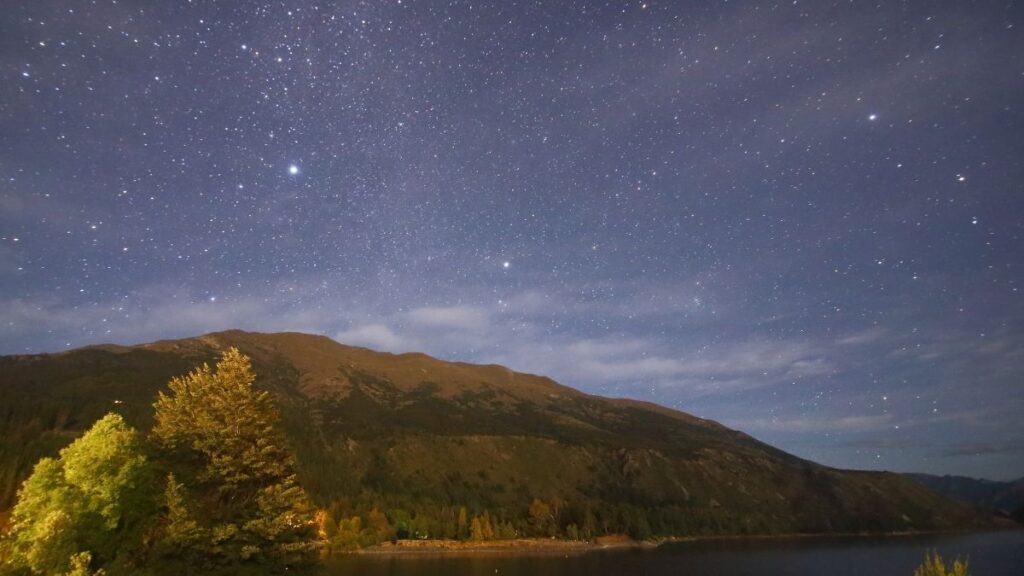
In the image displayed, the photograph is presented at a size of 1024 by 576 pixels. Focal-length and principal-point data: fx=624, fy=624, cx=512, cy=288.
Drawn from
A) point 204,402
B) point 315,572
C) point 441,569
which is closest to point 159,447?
point 204,402

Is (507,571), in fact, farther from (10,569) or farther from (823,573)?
(10,569)

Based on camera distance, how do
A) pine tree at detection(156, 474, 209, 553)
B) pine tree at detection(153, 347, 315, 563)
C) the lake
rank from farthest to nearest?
the lake
pine tree at detection(153, 347, 315, 563)
pine tree at detection(156, 474, 209, 553)

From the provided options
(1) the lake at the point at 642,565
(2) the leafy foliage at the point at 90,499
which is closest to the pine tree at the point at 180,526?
(2) the leafy foliage at the point at 90,499

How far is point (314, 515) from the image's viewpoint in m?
38.2

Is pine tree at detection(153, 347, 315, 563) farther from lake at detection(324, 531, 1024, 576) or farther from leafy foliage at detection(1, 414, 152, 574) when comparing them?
lake at detection(324, 531, 1024, 576)

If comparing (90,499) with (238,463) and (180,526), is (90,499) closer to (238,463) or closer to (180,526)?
(180,526)

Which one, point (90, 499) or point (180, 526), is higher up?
point (90, 499)

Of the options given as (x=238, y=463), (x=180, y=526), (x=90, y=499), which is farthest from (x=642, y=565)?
(x=180, y=526)

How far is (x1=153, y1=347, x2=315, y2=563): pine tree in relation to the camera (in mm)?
32906

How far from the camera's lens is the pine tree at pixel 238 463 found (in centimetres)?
3291

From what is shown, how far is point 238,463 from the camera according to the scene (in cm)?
3394

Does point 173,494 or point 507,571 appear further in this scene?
point 507,571

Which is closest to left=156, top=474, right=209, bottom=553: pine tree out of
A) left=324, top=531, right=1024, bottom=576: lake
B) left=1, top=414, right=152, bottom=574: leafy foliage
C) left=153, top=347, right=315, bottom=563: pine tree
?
left=153, top=347, right=315, bottom=563: pine tree

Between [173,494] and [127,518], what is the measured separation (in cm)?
576
